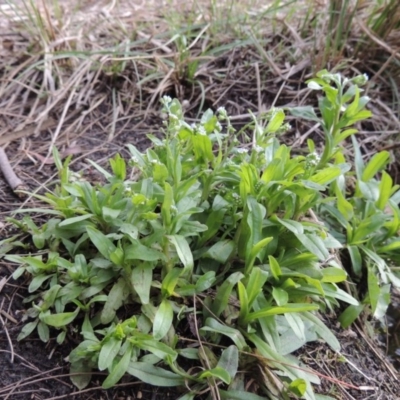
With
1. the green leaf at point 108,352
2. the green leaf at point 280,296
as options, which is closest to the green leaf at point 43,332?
the green leaf at point 108,352

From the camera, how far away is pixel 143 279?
1558 millimetres

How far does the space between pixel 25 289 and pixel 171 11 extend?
1.96 m

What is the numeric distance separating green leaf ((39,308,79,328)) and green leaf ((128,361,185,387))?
0.78 ft

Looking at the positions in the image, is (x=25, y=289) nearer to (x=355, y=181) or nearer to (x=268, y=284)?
(x=268, y=284)

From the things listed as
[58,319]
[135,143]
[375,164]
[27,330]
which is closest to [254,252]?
[58,319]

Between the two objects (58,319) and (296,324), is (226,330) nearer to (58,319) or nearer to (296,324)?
(296,324)

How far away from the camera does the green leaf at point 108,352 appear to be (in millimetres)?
1410

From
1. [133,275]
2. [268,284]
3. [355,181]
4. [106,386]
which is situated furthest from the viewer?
[355,181]

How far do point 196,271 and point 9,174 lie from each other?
3.07ft

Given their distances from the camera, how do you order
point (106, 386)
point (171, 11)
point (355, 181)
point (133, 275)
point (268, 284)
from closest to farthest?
point (106, 386) → point (133, 275) → point (268, 284) → point (355, 181) → point (171, 11)

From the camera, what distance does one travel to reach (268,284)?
1689 millimetres

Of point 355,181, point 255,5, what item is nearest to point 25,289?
point 355,181

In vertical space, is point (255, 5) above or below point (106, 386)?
above

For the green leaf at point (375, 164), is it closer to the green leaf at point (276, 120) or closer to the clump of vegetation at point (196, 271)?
the clump of vegetation at point (196, 271)
